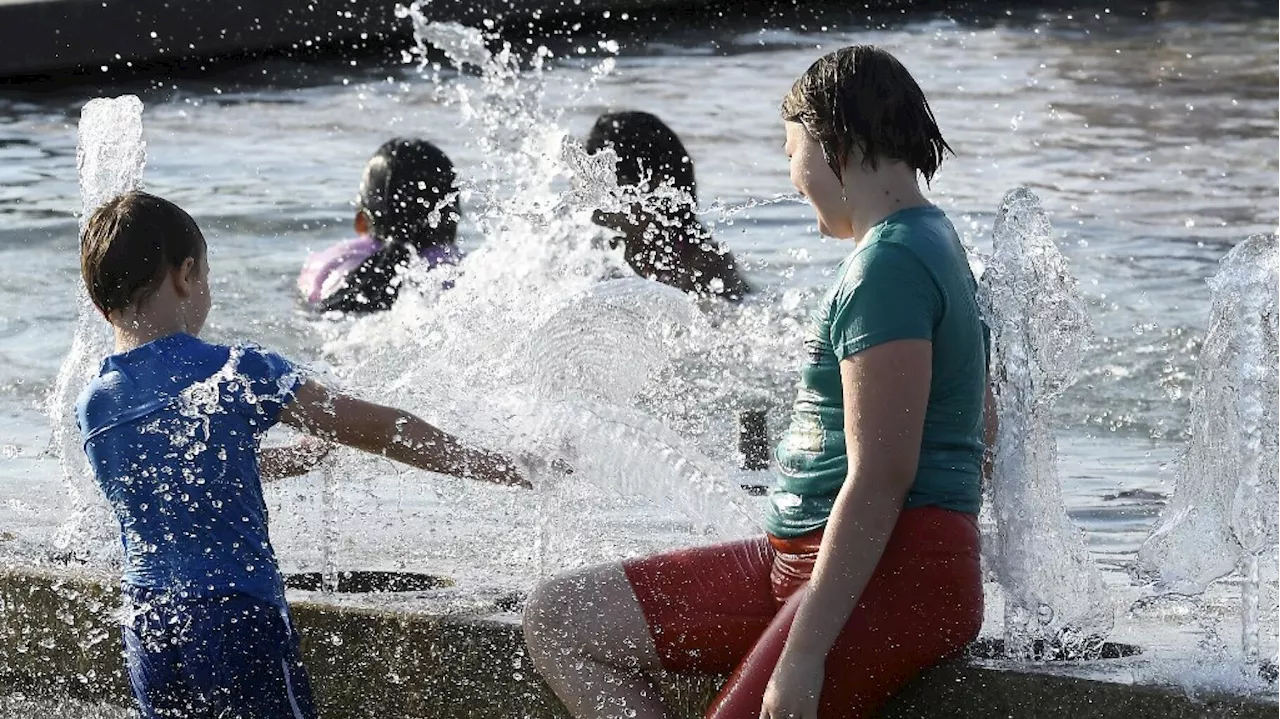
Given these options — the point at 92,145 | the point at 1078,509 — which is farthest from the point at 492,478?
the point at 1078,509

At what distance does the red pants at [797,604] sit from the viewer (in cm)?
287

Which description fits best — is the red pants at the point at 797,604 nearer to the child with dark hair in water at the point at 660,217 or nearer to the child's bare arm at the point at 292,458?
the child's bare arm at the point at 292,458

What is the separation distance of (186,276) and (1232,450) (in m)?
1.76

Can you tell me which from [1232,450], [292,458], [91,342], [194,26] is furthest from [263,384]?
[194,26]

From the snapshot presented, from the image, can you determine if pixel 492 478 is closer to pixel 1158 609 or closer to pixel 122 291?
pixel 122 291

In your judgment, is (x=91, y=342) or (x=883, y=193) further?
(x=91, y=342)

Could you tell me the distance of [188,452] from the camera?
3.19 meters

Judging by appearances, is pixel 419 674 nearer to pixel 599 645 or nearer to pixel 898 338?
pixel 599 645

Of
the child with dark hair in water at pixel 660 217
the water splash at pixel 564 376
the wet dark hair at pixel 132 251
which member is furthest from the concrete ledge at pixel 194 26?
the wet dark hair at pixel 132 251

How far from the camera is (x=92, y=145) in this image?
15.4 ft

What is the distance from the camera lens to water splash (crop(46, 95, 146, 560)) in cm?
429

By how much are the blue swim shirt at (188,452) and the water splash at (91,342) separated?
94 cm

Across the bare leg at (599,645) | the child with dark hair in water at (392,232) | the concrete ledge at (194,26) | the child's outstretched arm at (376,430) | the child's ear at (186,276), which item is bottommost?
the concrete ledge at (194,26)

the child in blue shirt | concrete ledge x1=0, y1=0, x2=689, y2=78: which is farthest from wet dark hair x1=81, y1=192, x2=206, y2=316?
concrete ledge x1=0, y1=0, x2=689, y2=78
